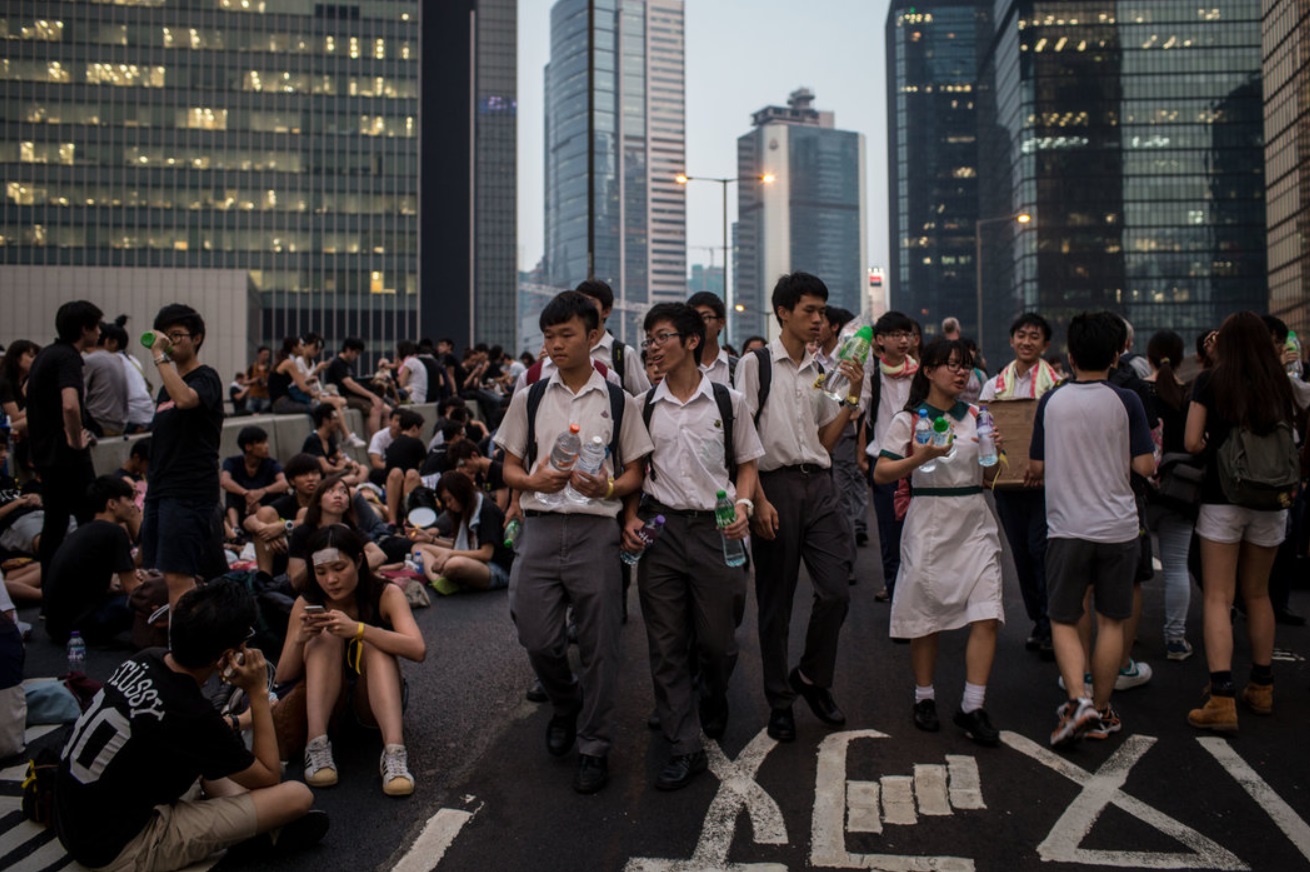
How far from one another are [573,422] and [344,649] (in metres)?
1.64

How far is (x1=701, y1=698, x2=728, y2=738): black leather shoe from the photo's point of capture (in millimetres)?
5242

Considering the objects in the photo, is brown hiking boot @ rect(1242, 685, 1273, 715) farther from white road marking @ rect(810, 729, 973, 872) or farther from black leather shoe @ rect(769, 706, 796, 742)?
black leather shoe @ rect(769, 706, 796, 742)

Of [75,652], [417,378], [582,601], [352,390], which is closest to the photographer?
[582,601]

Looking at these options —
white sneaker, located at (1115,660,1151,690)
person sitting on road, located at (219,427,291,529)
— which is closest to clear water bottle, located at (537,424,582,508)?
white sneaker, located at (1115,660,1151,690)

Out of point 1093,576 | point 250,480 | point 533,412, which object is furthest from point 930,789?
point 250,480

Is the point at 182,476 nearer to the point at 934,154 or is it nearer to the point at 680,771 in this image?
the point at 680,771

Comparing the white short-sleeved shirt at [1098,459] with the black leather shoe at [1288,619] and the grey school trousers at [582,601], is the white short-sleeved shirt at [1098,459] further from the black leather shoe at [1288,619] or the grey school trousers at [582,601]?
the black leather shoe at [1288,619]

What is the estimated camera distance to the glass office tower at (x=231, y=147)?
94.6m

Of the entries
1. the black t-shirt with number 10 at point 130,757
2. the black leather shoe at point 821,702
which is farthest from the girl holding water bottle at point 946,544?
the black t-shirt with number 10 at point 130,757

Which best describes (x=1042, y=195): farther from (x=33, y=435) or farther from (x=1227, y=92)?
(x=33, y=435)

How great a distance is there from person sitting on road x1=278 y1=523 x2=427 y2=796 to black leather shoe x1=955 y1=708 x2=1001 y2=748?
9.08 ft

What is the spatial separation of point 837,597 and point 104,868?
11.3 ft

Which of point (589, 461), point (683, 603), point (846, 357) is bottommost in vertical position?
point (683, 603)

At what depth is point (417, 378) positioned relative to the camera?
19531 millimetres
